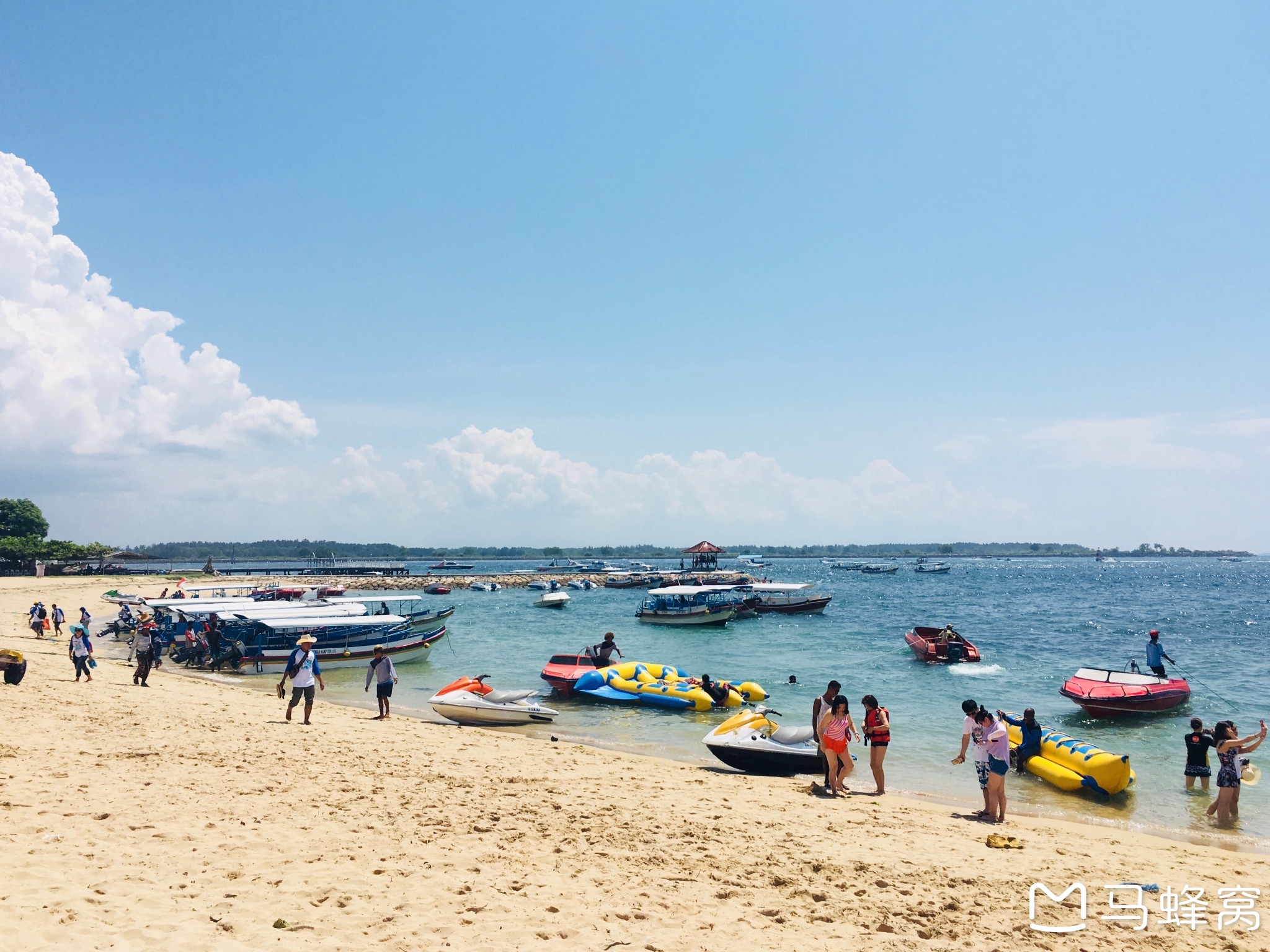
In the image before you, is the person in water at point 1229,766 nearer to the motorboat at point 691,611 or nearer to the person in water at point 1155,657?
the person in water at point 1155,657

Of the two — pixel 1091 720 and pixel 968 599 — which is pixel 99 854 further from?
pixel 968 599

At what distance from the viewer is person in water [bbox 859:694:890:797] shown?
40.1 feet

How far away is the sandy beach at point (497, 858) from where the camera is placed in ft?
20.2

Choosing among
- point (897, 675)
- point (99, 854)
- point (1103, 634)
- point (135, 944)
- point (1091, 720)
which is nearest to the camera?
point (135, 944)

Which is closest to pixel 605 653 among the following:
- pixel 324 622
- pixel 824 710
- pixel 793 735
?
pixel 324 622

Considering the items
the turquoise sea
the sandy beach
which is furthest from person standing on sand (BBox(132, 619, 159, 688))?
the sandy beach

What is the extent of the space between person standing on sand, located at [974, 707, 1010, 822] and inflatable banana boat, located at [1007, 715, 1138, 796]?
11.2ft

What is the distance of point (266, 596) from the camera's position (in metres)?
50.1

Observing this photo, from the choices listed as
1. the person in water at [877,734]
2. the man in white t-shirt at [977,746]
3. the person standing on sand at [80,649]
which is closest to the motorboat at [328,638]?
the person standing on sand at [80,649]

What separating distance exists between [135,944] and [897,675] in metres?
26.4

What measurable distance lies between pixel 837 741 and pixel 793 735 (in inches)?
85.5

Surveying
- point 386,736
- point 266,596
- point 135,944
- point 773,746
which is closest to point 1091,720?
point 773,746

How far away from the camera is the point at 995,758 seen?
35.4 feet

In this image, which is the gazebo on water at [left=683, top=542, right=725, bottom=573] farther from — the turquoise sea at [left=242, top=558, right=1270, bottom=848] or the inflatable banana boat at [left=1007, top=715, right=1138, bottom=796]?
the inflatable banana boat at [left=1007, top=715, right=1138, bottom=796]
